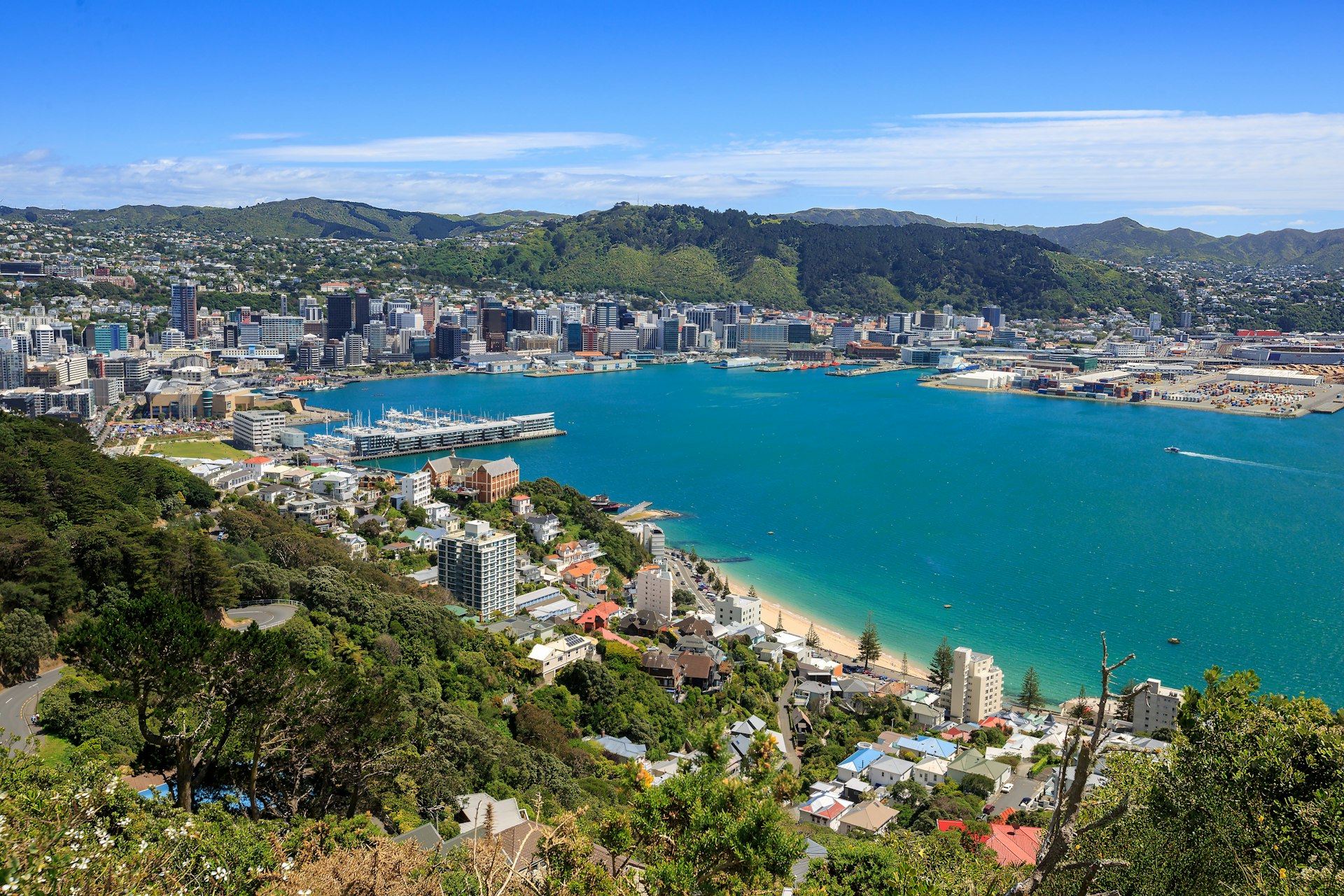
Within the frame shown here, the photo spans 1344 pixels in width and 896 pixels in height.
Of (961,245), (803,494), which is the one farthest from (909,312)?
(803,494)

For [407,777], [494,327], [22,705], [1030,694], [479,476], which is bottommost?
[1030,694]

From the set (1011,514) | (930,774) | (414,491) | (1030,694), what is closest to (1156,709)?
(1030,694)

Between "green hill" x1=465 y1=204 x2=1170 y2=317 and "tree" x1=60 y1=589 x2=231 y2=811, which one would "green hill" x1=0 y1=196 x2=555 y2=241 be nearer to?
"green hill" x1=465 y1=204 x2=1170 y2=317

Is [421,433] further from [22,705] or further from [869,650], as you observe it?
[22,705]

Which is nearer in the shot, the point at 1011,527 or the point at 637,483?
the point at 1011,527

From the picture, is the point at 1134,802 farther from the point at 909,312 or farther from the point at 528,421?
the point at 909,312

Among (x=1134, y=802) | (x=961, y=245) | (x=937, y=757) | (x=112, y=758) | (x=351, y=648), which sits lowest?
(x=937, y=757)
